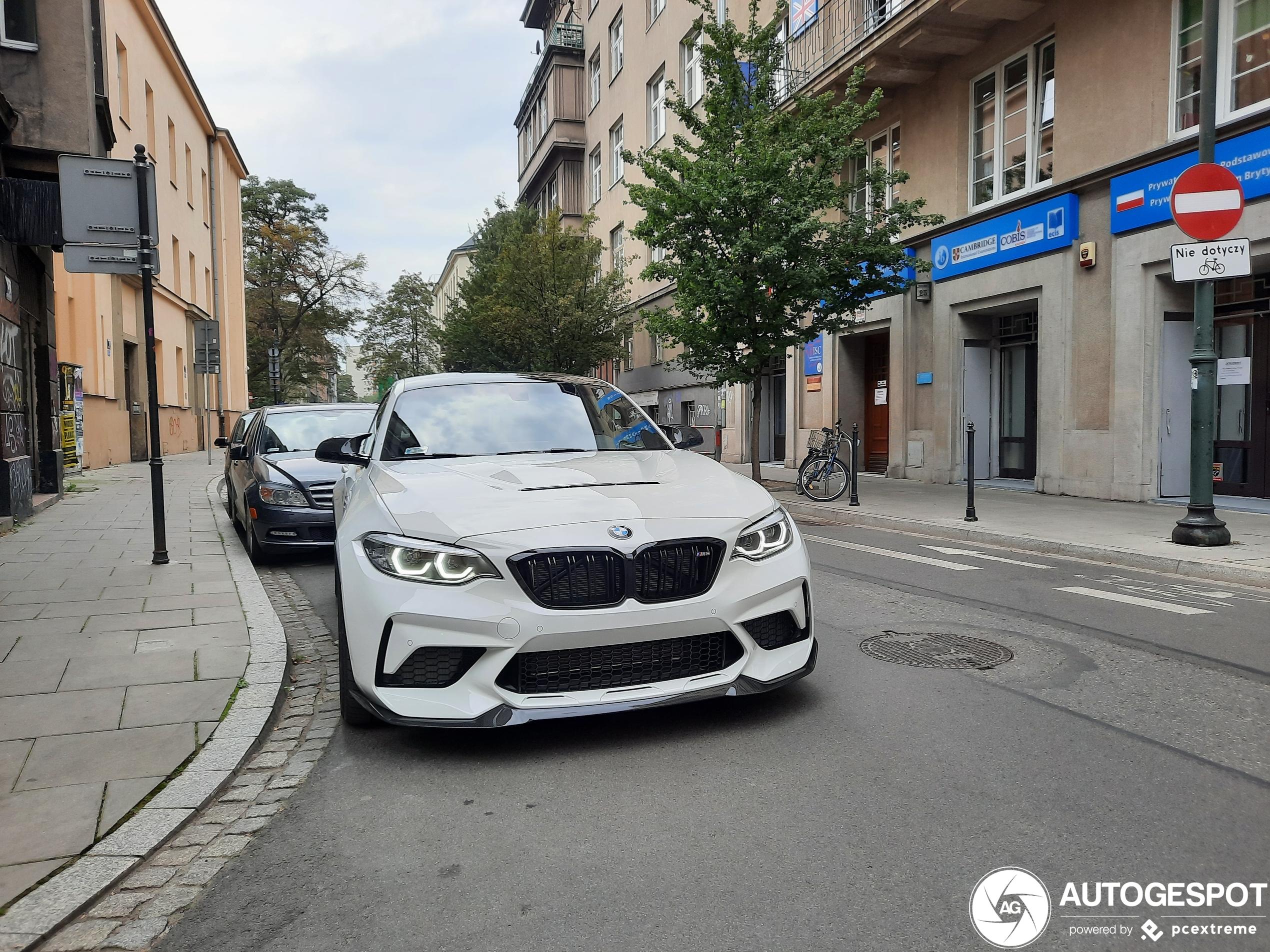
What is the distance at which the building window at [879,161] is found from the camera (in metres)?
18.4

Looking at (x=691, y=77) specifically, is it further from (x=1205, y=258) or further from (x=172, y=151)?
(x=1205, y=258)

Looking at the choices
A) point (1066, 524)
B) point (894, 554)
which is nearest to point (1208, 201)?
point (1066, 524)

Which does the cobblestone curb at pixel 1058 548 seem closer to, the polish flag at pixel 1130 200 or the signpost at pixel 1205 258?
the signpost at pixel 1205 258

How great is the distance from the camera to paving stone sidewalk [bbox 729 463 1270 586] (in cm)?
804

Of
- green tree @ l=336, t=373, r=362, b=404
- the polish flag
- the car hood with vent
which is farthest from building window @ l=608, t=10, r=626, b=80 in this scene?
green tree @ l=336, t=373, r=362, b=404

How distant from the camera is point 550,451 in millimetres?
4887

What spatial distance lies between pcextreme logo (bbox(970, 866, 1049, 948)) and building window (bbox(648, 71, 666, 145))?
30410 mm

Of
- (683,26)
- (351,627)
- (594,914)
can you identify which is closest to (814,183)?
(351,627)

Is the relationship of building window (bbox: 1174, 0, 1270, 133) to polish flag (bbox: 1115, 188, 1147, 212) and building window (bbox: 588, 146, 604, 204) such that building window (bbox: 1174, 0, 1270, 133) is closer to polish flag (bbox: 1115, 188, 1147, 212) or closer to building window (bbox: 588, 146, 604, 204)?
polish flag (bbox: 1115, 188, 1147, 212)

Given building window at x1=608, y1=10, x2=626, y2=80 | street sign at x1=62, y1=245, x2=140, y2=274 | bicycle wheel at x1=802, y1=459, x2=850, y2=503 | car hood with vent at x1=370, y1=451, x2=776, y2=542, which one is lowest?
bicycle wheel at x1=802, y1=459, x2=850, y2=503

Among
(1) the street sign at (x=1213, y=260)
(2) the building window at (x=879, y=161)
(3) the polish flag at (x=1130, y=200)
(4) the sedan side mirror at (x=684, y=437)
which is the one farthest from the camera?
(2) the building window at (x=879, y=161)

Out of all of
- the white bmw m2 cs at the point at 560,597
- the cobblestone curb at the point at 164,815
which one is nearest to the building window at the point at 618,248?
the cobblestone curb at the point at 164,815

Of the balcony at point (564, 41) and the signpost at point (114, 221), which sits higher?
the balcony at point (564, 41)

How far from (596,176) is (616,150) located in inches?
147
